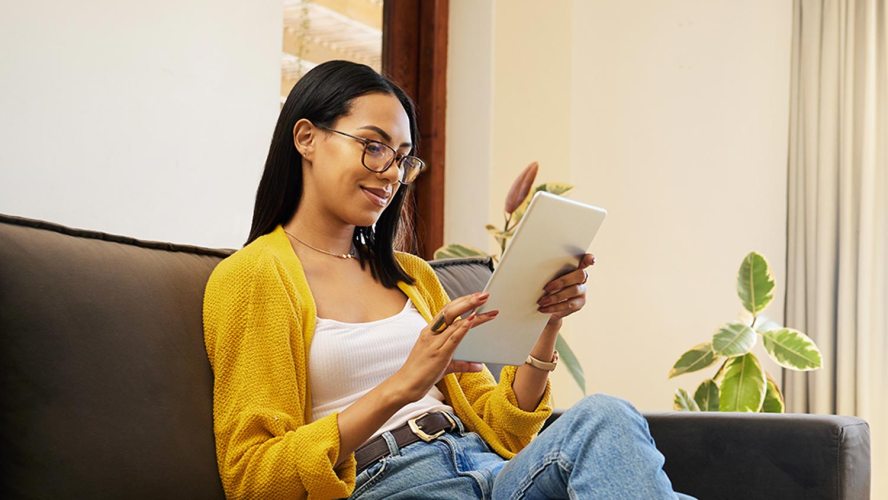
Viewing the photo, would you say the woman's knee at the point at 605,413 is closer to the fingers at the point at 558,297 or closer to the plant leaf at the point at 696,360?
the fingers at the point at 558,297

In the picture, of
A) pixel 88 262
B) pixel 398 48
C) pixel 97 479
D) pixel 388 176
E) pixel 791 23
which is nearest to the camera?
pixel 97 479

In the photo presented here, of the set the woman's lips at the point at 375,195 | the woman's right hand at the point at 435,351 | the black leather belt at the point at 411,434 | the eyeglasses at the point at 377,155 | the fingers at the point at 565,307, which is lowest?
the black leather belt at the point at 411,434

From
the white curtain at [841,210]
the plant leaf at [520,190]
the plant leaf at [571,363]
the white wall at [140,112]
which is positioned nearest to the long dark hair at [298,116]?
the white wall at [140,112]

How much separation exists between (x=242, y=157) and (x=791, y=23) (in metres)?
2.21

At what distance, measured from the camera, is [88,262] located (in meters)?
1.29

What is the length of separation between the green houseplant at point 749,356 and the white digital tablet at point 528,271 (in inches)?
58.8

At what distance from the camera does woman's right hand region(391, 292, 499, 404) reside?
130cm

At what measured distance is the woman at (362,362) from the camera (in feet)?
4.12

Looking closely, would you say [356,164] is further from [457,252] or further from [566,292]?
[457,252]

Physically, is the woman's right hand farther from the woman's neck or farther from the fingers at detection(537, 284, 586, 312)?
the woman's neck

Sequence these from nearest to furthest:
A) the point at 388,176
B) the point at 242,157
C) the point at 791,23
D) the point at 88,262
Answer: the point at 88,262 → the point at 388,176 → the point at 242,157 → the point at 791,23

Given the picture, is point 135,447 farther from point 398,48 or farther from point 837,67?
point 837,67

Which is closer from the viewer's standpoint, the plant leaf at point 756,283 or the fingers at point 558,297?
the fingers at point 558,297

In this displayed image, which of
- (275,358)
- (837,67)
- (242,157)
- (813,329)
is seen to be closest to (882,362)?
(813,329)
